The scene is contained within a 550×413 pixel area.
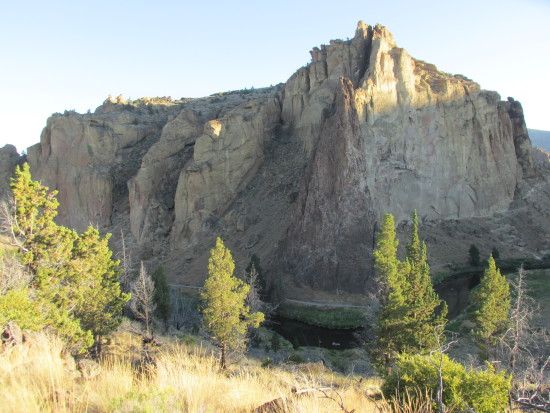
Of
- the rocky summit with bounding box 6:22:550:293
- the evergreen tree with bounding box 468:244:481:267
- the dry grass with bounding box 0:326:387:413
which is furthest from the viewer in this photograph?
the evergreen tree with bounding box 468:244:481:267

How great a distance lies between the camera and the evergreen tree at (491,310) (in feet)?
73.7

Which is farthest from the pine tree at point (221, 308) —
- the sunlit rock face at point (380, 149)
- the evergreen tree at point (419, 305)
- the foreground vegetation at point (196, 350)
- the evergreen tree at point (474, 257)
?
the evergreen tree at point (474, 257)

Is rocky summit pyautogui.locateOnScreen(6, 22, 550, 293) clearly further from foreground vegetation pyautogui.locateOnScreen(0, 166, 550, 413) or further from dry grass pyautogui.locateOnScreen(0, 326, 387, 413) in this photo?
dry grass pyautogui.locateOnScreen(0, 326, 387, 413)

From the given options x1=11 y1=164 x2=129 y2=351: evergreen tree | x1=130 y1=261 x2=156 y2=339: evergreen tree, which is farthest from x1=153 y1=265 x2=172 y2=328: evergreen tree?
x1=11 y1=164 x2=129 y2=351: evergreen tree

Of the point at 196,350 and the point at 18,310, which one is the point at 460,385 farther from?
the point at 18,310

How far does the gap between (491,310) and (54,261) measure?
70.7 feet

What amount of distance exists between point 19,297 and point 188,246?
139ft

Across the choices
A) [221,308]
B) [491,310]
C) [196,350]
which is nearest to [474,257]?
[491,310]

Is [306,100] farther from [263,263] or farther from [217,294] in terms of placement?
[217,294]

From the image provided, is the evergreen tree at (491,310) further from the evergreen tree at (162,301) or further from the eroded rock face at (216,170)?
the eroded rock face at (216,170)

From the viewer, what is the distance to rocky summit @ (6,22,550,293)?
1706 inches

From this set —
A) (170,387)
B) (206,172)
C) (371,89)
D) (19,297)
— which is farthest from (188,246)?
(170,387)

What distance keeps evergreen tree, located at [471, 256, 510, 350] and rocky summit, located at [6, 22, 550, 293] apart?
56.5ft

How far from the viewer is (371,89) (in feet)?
163
